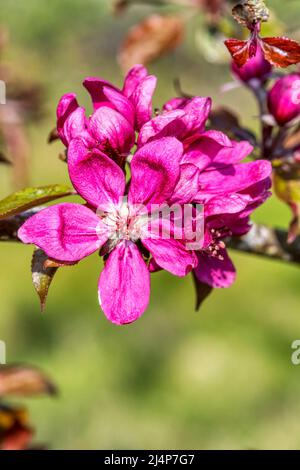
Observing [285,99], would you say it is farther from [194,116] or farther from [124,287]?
[124,287]

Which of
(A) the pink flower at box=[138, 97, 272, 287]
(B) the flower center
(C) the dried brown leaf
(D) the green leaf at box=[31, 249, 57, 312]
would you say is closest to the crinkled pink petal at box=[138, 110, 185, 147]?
(A) the pink flower at box=[138, 97, 272, 287]

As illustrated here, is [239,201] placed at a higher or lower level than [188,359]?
higher

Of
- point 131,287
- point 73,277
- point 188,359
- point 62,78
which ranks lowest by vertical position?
point 188,359

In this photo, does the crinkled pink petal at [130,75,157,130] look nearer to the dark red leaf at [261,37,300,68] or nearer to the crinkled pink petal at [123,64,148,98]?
the crinkled pink petal at [123,64,148,98]

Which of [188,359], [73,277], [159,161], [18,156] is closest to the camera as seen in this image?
[159,161]

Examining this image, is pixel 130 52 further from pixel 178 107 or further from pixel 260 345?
pixel 260 345
